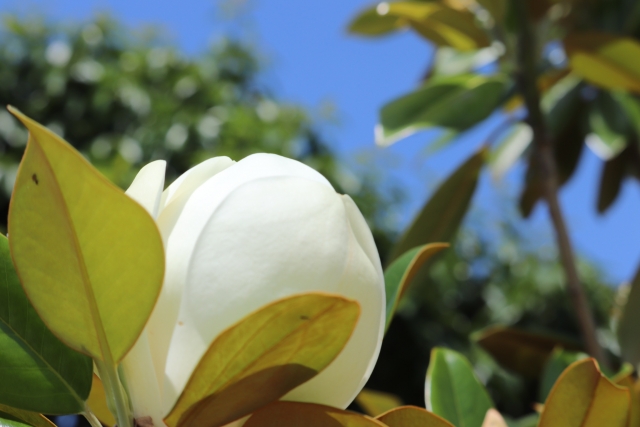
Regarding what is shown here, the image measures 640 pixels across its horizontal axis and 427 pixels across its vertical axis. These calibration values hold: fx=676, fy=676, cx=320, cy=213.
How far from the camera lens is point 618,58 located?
3.82 feet

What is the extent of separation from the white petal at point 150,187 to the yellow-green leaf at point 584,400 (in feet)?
0.80

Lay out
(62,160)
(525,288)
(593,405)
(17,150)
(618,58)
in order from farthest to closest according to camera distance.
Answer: (525,288) → (17,150) → (618,58) → (593,405) → (62,160)

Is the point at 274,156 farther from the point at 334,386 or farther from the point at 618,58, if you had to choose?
the point at 618,58

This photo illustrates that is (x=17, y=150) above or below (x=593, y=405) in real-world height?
below

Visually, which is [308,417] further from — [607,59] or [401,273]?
[607,59]

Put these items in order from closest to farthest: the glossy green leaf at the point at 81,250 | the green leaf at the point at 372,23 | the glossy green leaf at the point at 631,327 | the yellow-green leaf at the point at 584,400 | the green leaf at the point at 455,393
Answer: the glossy green leaf at the point at 81,250 < the yellow-green leaf at the point at 584,400 < the green leaf at the point at 455,393 < the glossy green leaf at the point at 631,327 < the green leaf at the point at 372,23

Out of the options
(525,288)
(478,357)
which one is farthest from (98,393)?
(525,288)

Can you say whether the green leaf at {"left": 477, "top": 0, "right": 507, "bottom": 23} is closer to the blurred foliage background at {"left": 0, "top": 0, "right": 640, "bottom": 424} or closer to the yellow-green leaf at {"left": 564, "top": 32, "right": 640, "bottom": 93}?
the yellow-green leaf at {"left": 564, "top": 32, "right": 640, "bottom": 93}

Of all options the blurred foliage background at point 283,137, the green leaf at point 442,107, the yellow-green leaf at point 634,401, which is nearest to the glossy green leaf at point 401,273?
the yellow-green leaf at point 634,401

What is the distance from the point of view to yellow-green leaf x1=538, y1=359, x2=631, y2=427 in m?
0.39

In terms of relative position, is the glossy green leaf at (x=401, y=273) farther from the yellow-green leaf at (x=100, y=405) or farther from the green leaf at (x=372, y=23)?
the green leaf at (x=372, y=23)

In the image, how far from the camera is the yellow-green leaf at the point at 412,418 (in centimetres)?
35

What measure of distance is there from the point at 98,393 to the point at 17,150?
8.06 ft

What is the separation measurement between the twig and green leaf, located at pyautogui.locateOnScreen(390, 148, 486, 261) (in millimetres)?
114
